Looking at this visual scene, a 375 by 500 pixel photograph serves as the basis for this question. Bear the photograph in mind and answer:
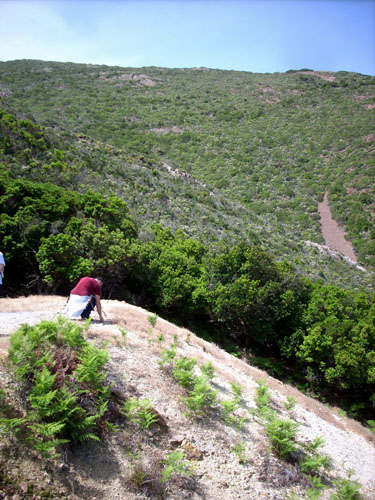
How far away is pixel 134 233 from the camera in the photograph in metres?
19.4

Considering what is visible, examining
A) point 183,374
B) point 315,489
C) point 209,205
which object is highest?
point 209,205

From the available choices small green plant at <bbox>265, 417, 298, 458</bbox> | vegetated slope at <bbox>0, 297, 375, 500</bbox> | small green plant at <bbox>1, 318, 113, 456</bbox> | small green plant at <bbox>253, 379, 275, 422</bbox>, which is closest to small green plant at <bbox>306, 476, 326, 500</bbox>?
vegetated slope at <bbox>0, 297, 375, 500</bbox>

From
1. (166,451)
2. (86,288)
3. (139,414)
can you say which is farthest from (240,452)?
(86,288)

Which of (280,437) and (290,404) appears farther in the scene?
(290,404)

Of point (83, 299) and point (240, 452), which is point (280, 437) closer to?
point (240, 452)

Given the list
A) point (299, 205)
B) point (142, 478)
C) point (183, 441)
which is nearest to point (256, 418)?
point (183, 441)

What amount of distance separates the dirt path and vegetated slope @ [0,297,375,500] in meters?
37.1

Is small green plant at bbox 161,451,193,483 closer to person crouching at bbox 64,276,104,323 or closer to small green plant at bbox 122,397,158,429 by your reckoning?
small green plant at bbox 122,397,158,429

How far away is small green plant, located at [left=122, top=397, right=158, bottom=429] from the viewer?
5.16 metres

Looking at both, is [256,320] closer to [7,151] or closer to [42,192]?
[42,192]

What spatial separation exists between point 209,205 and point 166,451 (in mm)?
34052

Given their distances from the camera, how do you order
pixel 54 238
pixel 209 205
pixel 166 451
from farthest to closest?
pixel 209 205 < pixel 54 238 < pixel 166 451

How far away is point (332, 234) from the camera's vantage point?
4616 cm

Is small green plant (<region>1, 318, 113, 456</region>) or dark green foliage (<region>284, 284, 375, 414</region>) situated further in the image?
dark green foliage (<region>284, 284, 375, 414</region>)
